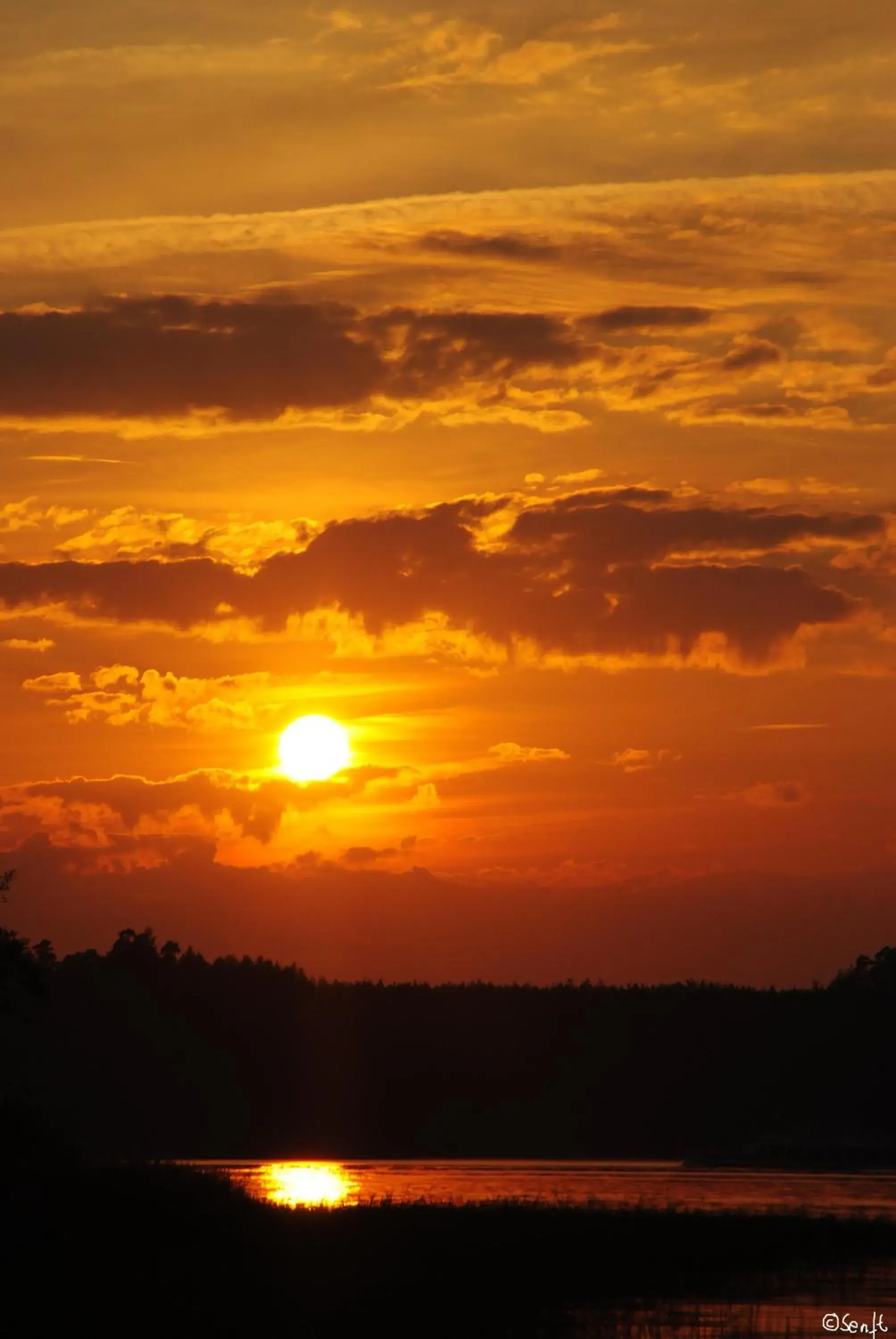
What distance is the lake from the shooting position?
326 ft

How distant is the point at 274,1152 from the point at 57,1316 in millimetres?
147163

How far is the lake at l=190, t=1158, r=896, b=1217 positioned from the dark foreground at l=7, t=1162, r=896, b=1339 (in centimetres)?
1012

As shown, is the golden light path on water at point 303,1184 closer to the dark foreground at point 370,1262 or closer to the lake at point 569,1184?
the lake at point 569,1184

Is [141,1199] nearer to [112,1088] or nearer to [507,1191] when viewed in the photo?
[507,1191]

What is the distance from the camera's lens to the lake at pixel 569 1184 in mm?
99312

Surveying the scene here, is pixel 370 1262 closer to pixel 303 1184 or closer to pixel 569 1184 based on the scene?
pixel 303 1184

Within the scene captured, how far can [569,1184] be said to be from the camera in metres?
125

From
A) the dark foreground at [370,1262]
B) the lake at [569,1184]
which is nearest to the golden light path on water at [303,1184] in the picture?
the lake at [569,1184]

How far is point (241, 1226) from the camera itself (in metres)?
63.1

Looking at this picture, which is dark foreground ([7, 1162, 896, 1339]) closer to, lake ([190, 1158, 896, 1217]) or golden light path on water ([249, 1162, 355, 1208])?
golden light path on water ([249, 1162, 355, 1208])

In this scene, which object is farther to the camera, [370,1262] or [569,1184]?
[569,1184]

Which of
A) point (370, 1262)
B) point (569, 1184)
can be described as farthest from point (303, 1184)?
point (370, 1262)

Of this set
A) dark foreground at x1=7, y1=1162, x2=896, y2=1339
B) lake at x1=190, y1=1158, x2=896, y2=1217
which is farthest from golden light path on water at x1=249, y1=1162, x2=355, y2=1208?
dark foreground at x1=7, y1=1162, x2=896, y2=1339

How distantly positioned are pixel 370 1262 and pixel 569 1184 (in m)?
67.0
